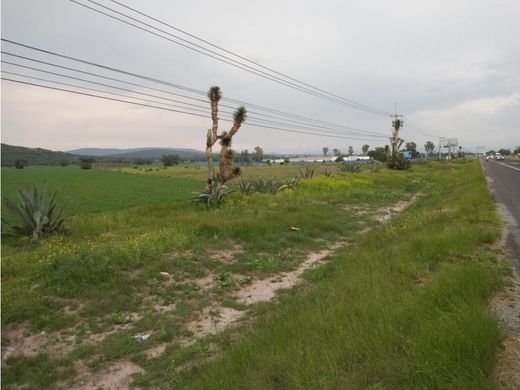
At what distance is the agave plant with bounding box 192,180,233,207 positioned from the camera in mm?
16484

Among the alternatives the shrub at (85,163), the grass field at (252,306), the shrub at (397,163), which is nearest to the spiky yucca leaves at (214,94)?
the grass field at (252,306)

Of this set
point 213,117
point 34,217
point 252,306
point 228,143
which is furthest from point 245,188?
point 252,306

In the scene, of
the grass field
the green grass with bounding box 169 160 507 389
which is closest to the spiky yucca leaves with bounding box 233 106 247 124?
the grass field

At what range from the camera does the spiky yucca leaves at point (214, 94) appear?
16737mm

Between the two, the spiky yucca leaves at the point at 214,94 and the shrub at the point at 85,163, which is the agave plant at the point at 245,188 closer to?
the spiky yucca leaves at the point at 214,94

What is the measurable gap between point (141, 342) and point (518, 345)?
15.4 ft

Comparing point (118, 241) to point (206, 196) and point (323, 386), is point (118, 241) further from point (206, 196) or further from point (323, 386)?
point (323, 386)

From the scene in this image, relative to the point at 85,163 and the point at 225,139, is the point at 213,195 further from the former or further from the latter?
the point at 85,163

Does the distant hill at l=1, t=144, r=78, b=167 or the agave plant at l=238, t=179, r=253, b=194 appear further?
the distant hill at l=1, t=144, r=78, b=167

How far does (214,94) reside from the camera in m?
16.8

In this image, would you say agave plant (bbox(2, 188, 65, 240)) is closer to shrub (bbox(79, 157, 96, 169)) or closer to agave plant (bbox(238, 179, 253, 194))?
agave plant (bbox(238, 179, 253, 194))

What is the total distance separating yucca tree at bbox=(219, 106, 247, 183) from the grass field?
5.80 metres

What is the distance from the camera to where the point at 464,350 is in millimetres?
2967

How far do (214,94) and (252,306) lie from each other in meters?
12.2
